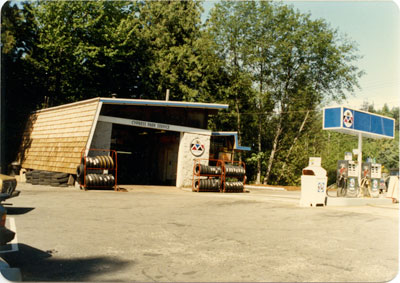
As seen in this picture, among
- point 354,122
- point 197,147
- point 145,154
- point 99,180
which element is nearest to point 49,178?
point 99,180

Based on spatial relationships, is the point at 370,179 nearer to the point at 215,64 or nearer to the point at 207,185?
the point at 207,185

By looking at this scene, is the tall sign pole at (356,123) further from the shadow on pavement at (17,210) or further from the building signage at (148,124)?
the shadow on pavement at (17,210)

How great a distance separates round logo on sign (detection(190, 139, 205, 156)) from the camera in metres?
22.9

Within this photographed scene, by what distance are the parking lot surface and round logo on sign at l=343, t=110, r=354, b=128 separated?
17.3 feet

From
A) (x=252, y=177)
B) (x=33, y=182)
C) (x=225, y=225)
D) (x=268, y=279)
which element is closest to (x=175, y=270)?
(x=268, y=279)

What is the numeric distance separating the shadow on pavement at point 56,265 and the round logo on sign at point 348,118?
1308 cm

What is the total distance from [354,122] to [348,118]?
1.63 ft

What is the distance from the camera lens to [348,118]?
16.6 meters

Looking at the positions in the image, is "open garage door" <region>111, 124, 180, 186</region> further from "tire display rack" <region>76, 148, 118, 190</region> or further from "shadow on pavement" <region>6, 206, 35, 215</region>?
"shadow on pavement" <region>6, 206, 35, 215</region>

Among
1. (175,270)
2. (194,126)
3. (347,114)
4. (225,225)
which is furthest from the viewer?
(194,126)

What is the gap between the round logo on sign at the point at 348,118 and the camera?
54.0 ft

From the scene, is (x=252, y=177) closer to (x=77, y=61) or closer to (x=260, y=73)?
(x=260, y=73)

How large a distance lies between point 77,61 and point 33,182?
47.3 ft

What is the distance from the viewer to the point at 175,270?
5.76 metres
